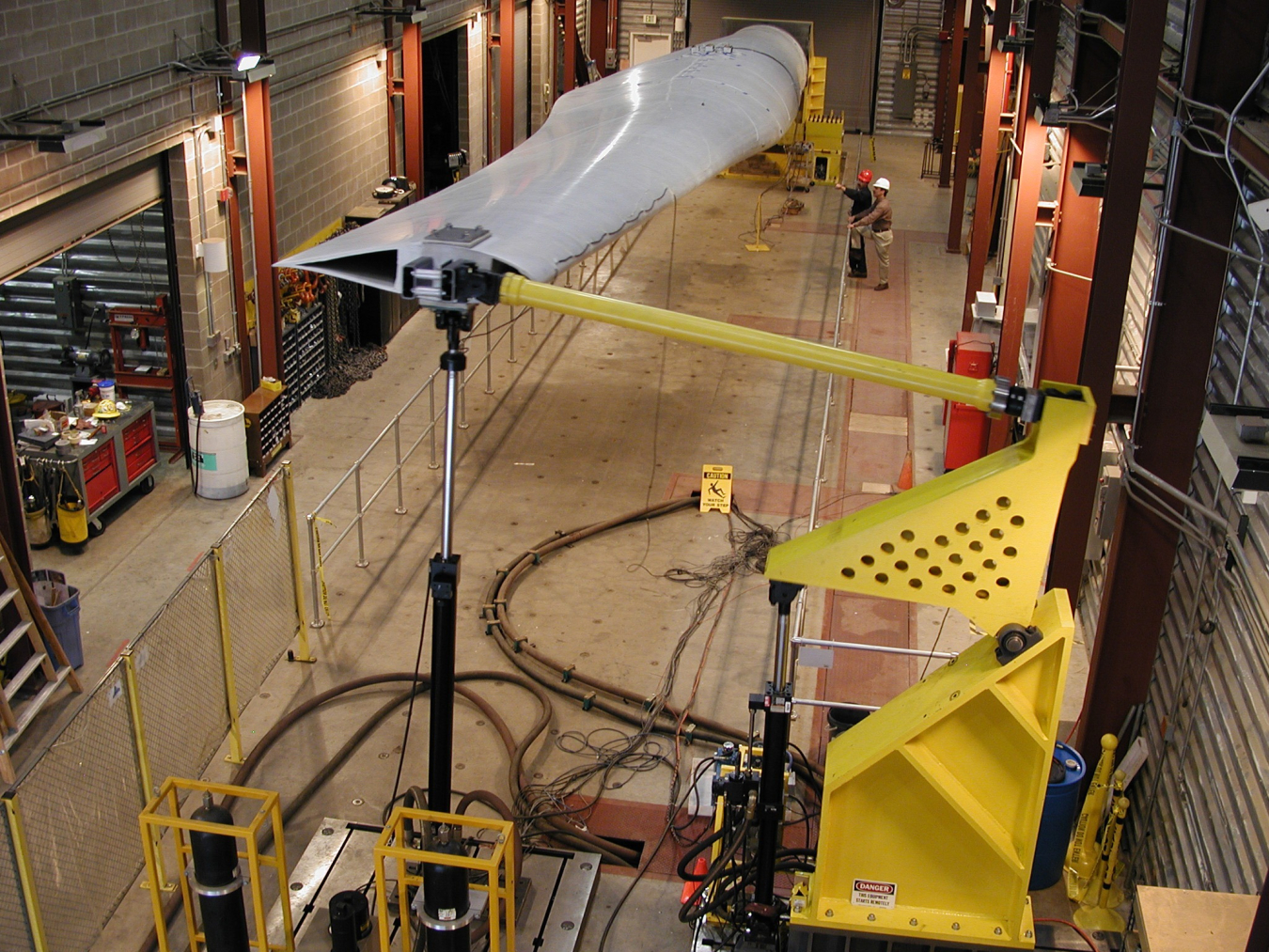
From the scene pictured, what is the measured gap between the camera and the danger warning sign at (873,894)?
673 centimetres

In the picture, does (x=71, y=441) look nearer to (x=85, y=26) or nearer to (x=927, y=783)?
(x=85, y=26)

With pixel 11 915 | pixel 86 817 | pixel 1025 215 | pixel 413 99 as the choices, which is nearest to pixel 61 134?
pixel 86 817

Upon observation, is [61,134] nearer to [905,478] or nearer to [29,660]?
[29,660]

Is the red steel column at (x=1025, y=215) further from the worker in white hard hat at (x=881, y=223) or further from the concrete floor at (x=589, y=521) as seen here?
the worker in white hard hat at (x=881, y=223)

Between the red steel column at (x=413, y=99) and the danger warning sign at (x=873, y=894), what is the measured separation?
15.4 meters

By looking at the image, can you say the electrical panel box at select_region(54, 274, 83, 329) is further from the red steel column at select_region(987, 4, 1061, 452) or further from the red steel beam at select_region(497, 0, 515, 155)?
the red steel beam at select_region(497, 0, 515, 155)

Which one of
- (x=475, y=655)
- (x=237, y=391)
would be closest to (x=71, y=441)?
(x=237, y=391)

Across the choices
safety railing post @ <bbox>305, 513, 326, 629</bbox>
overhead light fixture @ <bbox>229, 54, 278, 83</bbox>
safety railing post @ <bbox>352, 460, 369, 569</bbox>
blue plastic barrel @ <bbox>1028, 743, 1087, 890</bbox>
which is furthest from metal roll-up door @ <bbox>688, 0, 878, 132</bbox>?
blue plastic barrel @ <bbox>1028, 743, 1087, 890</bbox>

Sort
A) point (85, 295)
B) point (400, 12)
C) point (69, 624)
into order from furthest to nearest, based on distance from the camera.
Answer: point (400, 12) < point (85, 295) < point (69, 624)

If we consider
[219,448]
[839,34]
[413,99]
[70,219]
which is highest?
[839,34]

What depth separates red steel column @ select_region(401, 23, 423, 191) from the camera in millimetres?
19344

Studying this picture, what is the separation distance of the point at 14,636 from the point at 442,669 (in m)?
5.12

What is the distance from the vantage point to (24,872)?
6844 mm

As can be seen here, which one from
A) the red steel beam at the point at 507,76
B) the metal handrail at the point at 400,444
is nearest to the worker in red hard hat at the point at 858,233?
the metal handrail at the point at 400,444
